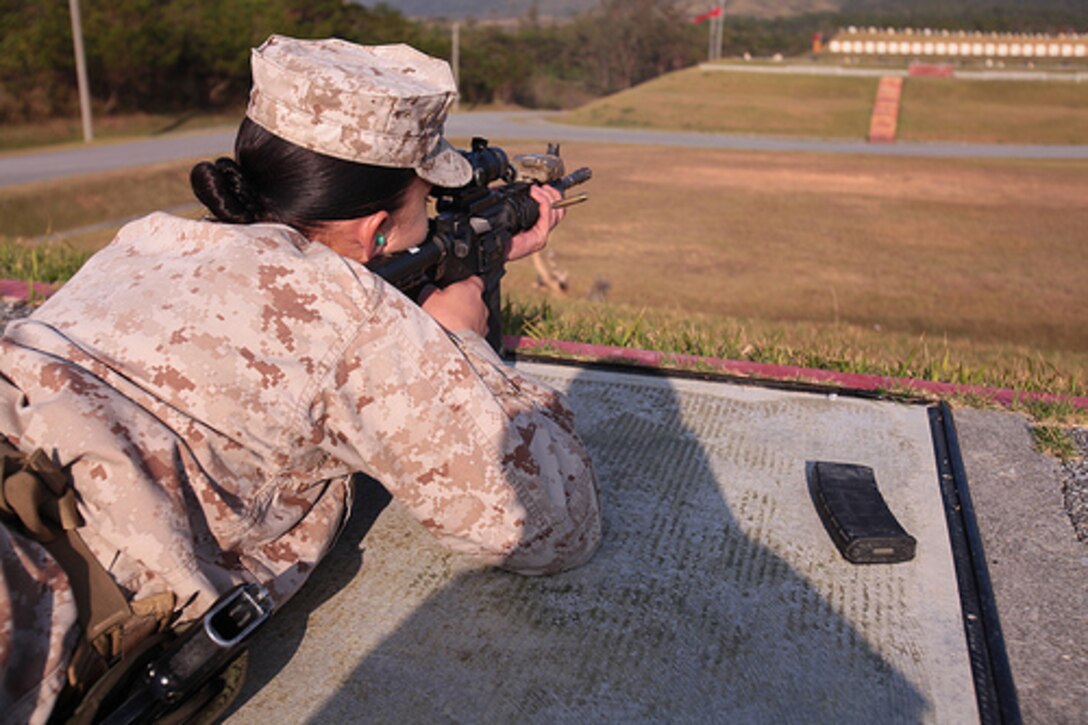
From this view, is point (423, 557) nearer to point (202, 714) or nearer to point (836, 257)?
point (202, 714)

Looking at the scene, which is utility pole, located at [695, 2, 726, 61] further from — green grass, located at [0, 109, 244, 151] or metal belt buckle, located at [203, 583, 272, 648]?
metal belt buckle, located at [203, 583, 272, 648]

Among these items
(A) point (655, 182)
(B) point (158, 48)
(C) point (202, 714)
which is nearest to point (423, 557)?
(C) point (202, 714)

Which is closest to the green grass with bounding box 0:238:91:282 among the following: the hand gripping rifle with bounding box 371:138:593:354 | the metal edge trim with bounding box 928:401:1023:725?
the hand gripping rifle with bounding box 371:138:593:354

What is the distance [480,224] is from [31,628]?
1500 mm

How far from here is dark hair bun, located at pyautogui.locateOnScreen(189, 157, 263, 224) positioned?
1784 millimetres

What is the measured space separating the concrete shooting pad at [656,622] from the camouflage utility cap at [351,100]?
0.97 metres

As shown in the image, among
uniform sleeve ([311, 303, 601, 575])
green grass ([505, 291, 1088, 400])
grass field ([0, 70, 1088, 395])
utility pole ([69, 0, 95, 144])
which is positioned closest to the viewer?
uniform sleeve ([311, 303, 601, 575])

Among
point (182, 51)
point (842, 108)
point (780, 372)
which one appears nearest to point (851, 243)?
point (780, 372)

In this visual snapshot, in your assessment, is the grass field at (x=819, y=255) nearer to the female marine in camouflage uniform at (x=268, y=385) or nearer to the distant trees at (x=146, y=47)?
the female marine in camouflage uniform at (x=268, y=385)

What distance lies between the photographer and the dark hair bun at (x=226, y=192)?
5.85 ft

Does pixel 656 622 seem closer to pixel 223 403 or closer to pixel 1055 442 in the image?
pixel 223 403

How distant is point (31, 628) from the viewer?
1.44 metres

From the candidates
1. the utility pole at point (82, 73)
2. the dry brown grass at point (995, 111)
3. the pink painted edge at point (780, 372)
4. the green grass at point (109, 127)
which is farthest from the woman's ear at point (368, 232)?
the dry brown grass at point (995, 111)

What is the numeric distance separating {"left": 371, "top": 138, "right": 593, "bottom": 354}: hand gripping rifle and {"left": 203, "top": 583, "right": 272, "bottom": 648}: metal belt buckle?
0.73m
